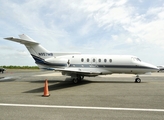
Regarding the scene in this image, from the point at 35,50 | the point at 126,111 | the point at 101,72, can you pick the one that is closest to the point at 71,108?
the point at 126,111

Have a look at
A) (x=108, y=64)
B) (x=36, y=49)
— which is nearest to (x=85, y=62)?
(x=108, y=64)

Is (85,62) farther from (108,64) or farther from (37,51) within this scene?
(37,51)

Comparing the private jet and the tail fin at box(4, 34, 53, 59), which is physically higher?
the tail fin at box(4, 34, 53, 59)

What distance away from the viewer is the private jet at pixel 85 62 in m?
14.9

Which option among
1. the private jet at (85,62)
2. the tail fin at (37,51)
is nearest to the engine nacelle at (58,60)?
the private jet at (85,62)

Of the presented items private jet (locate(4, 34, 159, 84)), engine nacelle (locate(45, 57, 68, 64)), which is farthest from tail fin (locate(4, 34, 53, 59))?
engine nacelle (locate(45, 57, 68, 64))

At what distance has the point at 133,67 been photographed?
14.9 metres

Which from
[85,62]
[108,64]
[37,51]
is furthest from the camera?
[37,51]

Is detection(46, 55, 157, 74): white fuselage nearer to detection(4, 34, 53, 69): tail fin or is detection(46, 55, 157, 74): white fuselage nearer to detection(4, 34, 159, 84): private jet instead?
detection(4, 34, 159, 84): private jet

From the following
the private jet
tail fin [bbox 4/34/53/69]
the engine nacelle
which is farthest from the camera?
tail fin [bbox 4/34/53/69]

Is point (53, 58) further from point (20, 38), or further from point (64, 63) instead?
point (20, 38)

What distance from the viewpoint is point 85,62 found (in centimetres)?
1541

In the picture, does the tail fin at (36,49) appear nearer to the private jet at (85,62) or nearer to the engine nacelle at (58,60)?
the private jet at (85,62)

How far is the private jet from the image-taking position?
14.9m
